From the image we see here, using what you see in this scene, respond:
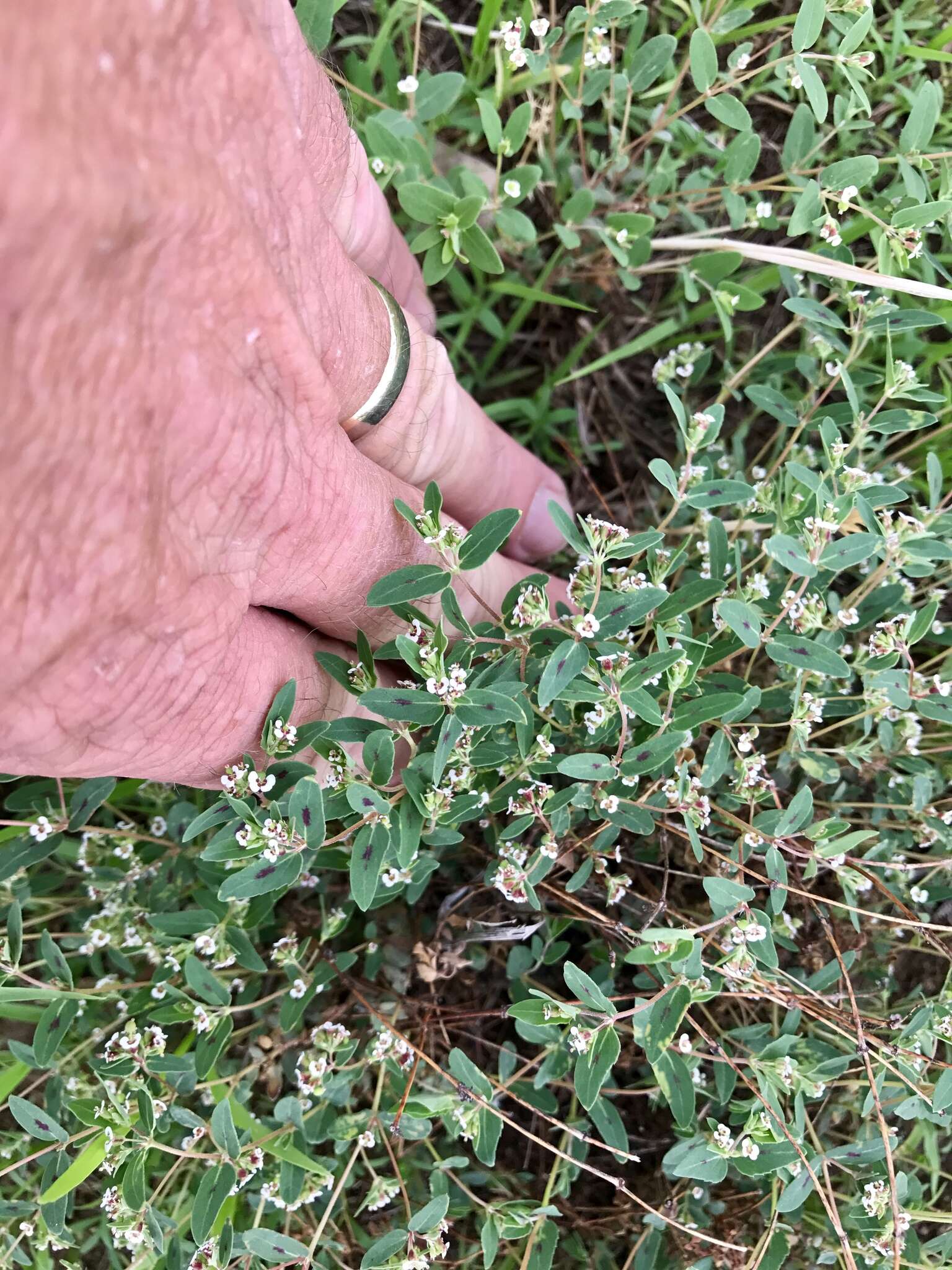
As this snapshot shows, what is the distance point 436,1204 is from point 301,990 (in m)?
0.50

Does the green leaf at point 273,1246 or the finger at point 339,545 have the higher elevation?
the finger at point 339,545

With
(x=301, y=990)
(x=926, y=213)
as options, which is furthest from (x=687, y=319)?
(x=301, y=990)

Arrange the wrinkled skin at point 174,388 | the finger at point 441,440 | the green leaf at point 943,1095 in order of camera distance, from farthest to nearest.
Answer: the finger at point 441,440, the green leaf at point 943,1095, the wrinkled skin at point 174,388

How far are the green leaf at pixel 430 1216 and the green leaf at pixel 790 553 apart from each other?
131cm

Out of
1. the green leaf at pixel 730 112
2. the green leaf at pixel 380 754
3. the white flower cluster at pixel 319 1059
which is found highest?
the green leaf at pixel 730 112

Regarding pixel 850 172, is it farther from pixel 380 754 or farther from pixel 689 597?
pixel 380 754

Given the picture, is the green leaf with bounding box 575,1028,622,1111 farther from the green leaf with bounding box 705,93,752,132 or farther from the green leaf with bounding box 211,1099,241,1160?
the green leaf with bounding box 705,93,752,132

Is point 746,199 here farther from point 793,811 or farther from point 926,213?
point 793,811

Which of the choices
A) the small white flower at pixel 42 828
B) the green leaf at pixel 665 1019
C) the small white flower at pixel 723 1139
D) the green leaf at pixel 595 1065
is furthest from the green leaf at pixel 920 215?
the small white flower at pixel 42 828

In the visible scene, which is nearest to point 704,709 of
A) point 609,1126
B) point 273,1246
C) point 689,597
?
point 689,597

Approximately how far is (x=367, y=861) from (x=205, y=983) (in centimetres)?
51

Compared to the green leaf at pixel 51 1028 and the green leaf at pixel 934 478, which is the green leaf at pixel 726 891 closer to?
the green leaf at pixel 934 478

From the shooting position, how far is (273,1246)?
5.23 feet

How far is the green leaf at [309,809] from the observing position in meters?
1.39
